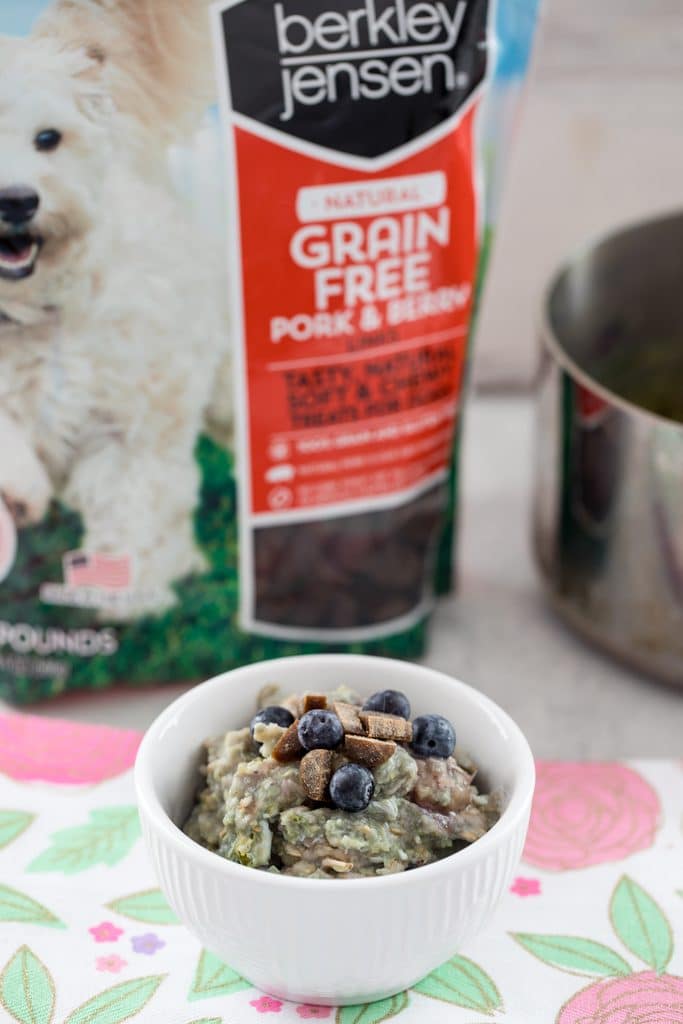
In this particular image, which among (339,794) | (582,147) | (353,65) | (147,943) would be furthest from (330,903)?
(582,147)

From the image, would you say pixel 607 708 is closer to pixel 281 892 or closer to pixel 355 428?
pixel 355 428

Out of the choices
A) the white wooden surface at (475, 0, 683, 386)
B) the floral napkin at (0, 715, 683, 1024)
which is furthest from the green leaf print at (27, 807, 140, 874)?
the white wooden surface at (475, 0, 683, 386)

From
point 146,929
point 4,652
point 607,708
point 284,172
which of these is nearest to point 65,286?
point 284,172

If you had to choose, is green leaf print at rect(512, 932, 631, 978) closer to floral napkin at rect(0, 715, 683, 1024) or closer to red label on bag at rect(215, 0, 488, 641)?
floral napkin at rect(0, 715, 683, 1024)

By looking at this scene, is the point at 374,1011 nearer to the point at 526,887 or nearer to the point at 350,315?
the point at 526,887

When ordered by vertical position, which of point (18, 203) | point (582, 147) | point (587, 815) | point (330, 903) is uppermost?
point (18, 203)

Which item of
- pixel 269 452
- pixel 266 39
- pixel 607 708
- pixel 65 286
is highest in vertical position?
pixel 266 39
